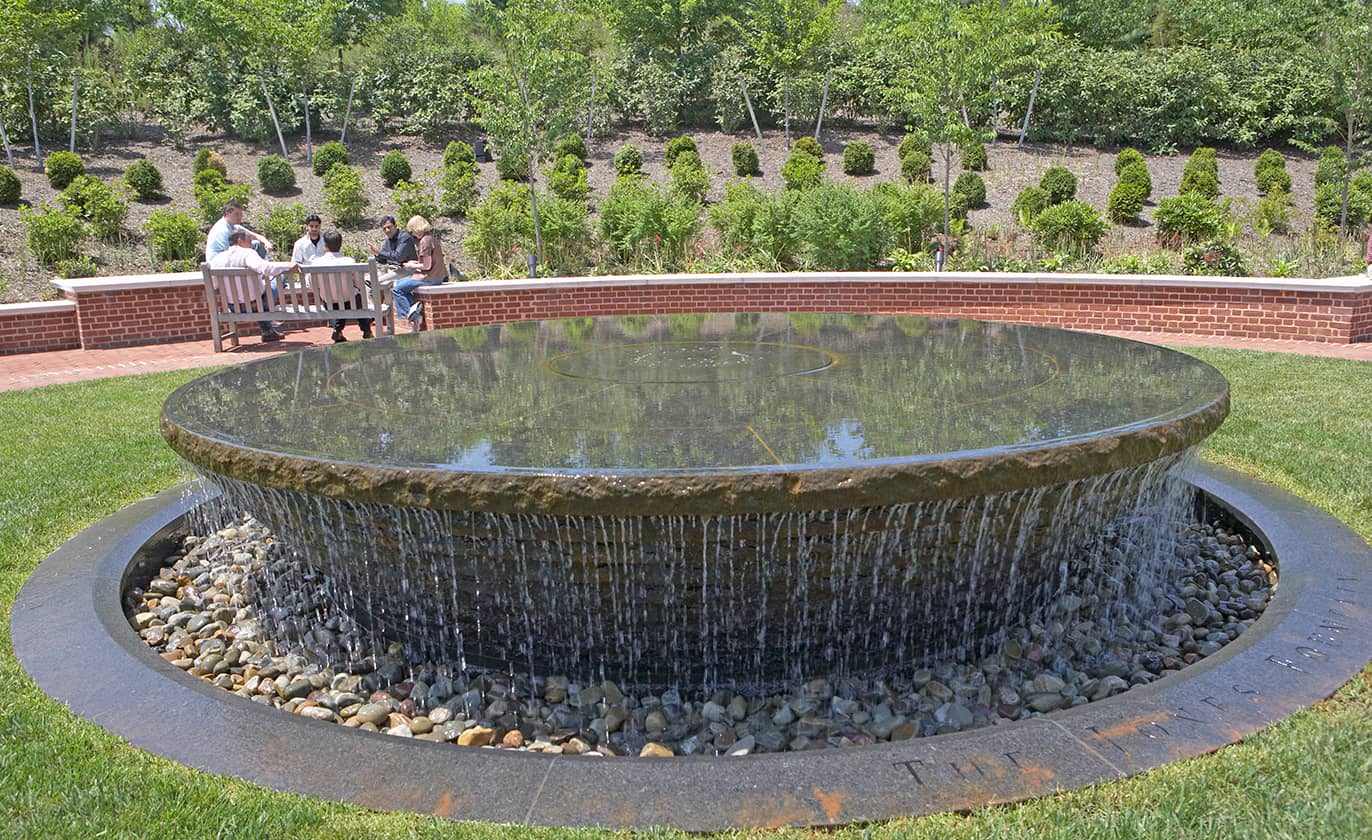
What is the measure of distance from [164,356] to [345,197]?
461 inches

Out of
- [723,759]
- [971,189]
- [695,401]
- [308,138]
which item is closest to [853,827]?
[723,759]

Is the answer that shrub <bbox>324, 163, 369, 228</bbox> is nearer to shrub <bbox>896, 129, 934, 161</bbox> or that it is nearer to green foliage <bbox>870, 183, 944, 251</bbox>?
green foliage <bbox>870, 183, 944, 251</bbox>

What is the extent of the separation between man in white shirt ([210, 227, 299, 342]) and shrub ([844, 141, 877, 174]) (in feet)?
59.1

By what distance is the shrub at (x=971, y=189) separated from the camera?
21.7 m

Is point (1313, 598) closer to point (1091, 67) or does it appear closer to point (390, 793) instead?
point (390, 793)

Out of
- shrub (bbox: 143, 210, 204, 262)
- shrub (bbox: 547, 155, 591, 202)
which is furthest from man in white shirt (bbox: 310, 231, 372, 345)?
shrub (bbox: 547, 155, 591, 202)

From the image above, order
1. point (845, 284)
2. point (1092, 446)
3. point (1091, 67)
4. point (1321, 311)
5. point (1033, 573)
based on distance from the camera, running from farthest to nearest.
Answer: point (1091, 67) < point (845, 284) < point (1321, 311) < point (1033, 573) < point (1092, 446)

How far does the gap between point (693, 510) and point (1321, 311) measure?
9452 millimetres


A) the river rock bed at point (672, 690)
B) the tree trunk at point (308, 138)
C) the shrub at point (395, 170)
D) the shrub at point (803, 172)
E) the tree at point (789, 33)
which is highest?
the tree at point (789, 33)

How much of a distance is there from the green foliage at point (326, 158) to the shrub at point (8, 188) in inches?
252

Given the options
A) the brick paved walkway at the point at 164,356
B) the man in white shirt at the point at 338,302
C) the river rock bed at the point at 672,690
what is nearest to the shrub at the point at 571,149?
the man in white shirt at the point at 338,302

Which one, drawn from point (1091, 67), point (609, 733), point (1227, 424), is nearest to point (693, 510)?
point (609, 733)

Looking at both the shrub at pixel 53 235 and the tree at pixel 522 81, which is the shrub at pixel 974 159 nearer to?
the tree at pixel 522 81

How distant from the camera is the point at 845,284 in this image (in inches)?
458
